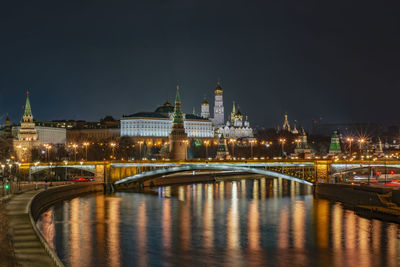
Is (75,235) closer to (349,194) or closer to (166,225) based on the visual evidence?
A: (166,225)

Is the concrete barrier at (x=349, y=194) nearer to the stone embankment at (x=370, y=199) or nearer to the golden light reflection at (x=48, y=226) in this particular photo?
the stone embankment at (x=370, y=199)

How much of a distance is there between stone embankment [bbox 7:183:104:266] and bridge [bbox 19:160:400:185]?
7.72m

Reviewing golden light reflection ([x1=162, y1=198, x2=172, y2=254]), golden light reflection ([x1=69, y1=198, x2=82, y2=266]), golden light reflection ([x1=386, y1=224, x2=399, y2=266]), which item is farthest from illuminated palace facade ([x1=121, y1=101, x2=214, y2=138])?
golden light reflection ([x1=386, y1=224, x2=399, y2=266])

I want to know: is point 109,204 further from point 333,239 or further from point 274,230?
point 333,239

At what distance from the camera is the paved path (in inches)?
975

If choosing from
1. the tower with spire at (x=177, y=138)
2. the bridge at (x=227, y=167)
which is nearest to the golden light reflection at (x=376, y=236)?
the bridge at (x=227, y=167)

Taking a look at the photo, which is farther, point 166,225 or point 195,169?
point 195,169

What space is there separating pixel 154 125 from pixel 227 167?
401ft

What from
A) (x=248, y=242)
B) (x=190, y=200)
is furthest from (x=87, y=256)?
(x=190, y=200)

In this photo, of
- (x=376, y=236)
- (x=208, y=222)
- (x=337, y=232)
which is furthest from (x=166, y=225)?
(x=376, y=236)

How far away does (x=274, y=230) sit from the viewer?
41469 mm

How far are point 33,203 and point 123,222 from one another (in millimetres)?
6452

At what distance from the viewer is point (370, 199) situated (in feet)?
159

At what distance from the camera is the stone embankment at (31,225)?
25.2 meters
